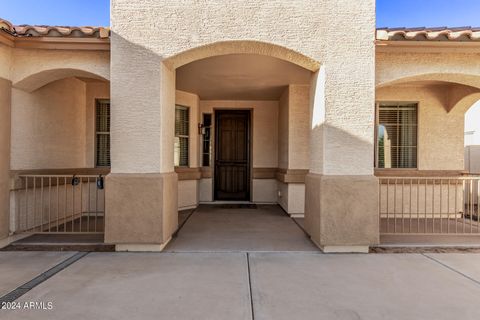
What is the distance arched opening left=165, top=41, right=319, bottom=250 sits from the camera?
6398mm

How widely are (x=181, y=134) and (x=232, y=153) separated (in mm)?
1916

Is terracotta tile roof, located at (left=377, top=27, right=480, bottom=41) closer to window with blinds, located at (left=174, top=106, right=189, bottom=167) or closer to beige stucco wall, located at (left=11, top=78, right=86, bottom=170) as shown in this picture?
window with blinds, located at (left=174, top=106, right=189, bottom=167)

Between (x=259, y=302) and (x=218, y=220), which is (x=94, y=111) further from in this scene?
(x=259, y=302)

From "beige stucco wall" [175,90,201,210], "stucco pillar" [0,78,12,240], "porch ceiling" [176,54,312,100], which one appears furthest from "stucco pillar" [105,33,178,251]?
"beige stucco wall" [175,90,201,210]

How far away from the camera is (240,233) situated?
5.87 meters

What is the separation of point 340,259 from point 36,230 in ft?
17.3

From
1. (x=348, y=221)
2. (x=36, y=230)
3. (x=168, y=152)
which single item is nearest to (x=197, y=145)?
(x=168, y=152)

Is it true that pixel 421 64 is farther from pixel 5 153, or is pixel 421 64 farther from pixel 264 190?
pixel 5 153

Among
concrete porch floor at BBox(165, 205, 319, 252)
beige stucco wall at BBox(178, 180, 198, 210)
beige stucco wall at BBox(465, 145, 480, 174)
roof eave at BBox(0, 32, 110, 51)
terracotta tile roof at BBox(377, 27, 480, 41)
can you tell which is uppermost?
terracotta tile roof at BBox(377, 27, 480, 41)

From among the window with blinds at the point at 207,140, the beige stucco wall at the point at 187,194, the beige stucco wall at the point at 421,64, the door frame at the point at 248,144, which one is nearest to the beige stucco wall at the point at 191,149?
the beige stucco wall at the point at 187,194

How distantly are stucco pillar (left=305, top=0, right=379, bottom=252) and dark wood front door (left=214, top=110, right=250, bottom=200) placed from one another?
492cm

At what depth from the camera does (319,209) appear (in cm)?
488

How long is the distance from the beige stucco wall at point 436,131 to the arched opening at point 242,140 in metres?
2.57

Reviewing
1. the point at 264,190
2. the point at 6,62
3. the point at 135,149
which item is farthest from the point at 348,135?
the point at 6,62
